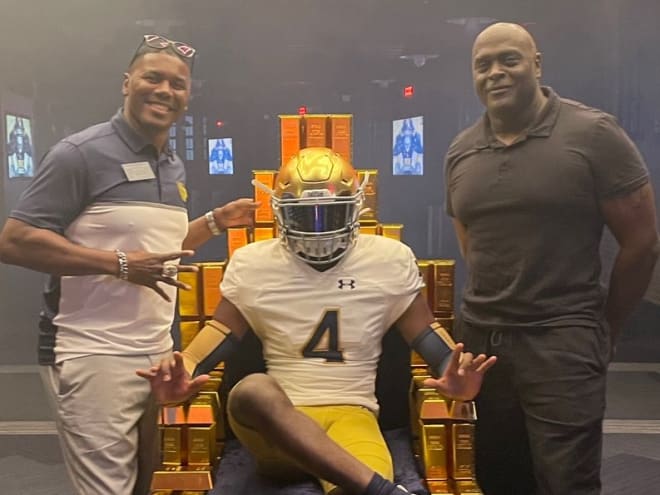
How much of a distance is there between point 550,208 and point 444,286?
1.58 feet

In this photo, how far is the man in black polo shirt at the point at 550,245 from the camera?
6.35 ft

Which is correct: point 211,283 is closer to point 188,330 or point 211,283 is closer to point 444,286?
point 188,330

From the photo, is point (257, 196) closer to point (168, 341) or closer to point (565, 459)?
point (168, 341)

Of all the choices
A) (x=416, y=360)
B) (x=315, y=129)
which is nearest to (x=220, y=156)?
(x=315, y=129)

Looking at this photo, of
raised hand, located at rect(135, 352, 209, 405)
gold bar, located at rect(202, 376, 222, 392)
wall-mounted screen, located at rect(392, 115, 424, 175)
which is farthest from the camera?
wall-mounted screen, located at rect(392, 115, 424, 175)

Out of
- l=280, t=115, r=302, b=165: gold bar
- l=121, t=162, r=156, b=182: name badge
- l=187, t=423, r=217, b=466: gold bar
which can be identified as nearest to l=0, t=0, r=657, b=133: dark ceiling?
l=280, t=115, r=302, b=165: gold bar

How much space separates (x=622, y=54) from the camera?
3.39m

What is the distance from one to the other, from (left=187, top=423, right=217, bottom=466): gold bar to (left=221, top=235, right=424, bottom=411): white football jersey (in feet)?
0.86

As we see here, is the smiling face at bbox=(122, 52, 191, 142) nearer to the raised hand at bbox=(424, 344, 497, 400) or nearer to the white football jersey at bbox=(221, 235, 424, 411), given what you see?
the white football jersey at bbox=(221, 235, 424, 411)

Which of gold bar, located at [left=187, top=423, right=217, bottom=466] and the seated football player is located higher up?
the seated football player

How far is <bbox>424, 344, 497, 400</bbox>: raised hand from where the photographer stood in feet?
5.96

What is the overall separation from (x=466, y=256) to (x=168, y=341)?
0.96 metres

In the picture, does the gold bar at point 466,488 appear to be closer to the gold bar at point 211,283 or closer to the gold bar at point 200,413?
the gold bar at point 200,413

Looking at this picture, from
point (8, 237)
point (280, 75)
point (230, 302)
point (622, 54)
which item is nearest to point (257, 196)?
point (230, 302)
